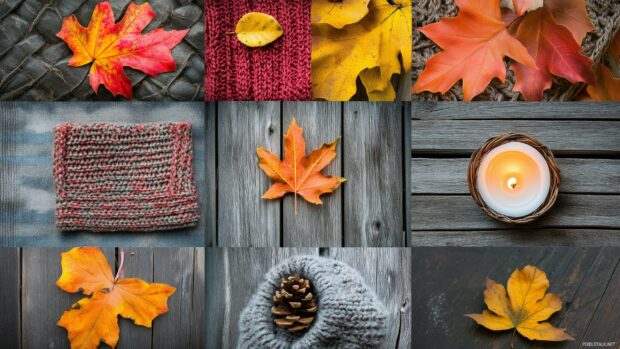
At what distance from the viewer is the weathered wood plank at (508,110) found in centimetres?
111

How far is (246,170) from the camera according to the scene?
3.65 ft

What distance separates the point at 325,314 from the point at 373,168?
14.4 inches

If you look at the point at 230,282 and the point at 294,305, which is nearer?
the point at 294,305

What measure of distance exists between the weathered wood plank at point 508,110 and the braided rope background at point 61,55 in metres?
0.56

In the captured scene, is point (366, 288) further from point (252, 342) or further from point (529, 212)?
point (529, 212)

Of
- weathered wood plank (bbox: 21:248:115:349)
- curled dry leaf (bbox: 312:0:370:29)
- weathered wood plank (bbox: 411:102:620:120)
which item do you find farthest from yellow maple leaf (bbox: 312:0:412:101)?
weathered wood plank (bbox: 21:248:115:349)

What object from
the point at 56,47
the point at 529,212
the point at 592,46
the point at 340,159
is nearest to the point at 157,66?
the point at 56,47

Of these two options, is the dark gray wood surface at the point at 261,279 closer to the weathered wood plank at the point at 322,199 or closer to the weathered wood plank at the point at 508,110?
the weathered wood plank at the point at 322,199

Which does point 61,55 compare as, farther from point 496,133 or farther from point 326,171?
point 496,133

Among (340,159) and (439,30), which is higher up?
(439,30)

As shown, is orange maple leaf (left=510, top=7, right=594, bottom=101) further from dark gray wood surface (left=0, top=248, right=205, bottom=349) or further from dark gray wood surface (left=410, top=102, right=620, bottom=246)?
dark gray wood surface (left=0, top=248, right=205, bottom=349)

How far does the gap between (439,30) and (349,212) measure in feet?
1.60

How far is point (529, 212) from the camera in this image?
1073mm

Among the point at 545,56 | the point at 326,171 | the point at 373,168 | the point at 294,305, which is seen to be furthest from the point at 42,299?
the point at 545,56
